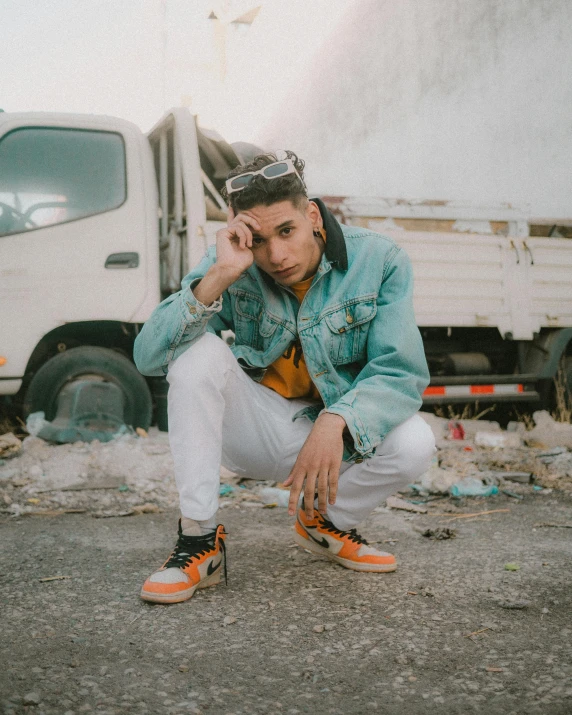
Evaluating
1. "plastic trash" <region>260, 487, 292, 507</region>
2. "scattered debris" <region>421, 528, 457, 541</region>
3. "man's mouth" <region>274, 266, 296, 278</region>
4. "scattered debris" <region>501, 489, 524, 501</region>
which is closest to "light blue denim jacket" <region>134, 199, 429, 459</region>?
"man's mouth" <region>274, 266, 296, 278</region>

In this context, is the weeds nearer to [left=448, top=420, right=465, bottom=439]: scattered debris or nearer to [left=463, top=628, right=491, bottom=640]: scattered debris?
[left=448, top=420, right=465, bottom=439]: scattered debris

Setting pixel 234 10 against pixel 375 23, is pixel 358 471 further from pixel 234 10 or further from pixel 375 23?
pixel 234 10

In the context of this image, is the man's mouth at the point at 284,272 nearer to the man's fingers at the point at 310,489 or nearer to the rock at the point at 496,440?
the man's fingers at the point at 310,489

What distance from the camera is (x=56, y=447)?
14.4 feet

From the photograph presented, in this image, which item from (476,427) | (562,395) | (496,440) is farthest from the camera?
(562,395)

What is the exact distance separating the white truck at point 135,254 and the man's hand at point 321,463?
269 cm

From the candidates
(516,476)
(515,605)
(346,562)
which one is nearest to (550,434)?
(516,476)

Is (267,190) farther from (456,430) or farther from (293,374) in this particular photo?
(456,430)

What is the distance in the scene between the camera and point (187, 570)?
2273mm

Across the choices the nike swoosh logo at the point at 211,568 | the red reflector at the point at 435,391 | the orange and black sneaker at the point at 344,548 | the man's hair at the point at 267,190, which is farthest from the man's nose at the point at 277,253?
the red reflector at the point at 435,391

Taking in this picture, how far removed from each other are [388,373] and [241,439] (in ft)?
1.96

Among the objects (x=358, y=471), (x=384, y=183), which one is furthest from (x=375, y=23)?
(x=358, y=471)

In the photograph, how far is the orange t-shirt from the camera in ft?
8.37

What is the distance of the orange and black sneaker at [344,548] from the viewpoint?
2.59m
